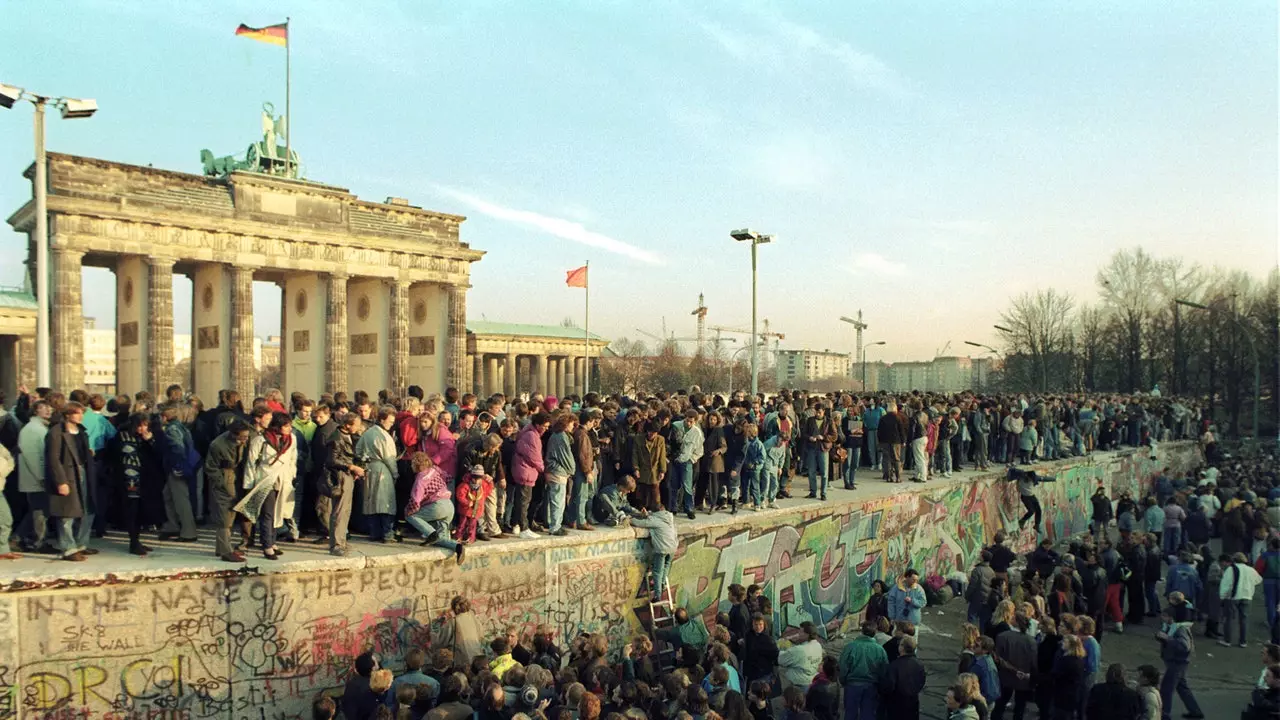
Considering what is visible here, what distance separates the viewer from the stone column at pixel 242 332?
1363 inches

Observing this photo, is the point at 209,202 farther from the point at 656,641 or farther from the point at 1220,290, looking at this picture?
the point at 1220,290

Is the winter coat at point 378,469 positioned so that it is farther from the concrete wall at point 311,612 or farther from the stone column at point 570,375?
the stone column at point 570,375

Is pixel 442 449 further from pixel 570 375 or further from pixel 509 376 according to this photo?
pixel 570 375

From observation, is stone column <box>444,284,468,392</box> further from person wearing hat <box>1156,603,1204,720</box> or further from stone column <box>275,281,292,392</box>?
person wearing hat <box>1156,603,1204,720</box>

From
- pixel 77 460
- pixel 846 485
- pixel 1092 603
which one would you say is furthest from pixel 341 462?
pixel 1092 603

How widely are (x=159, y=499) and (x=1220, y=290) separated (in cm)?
7030

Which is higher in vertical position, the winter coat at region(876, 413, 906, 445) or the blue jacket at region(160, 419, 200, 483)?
the blue jacket at region(160, 419, 200, 483)

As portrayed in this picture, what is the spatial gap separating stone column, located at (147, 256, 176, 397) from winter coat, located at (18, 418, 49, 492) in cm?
2696

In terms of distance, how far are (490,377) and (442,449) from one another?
52366 millimetres

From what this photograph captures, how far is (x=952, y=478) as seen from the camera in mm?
18703

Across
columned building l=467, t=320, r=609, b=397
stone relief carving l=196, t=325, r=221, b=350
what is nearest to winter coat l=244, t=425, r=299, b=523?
stone relief carving l=196, t=325, r=221, b=350

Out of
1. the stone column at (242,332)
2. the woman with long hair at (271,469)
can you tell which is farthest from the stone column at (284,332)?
the woman with long hair at (271,469)

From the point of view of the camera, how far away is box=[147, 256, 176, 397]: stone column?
32.1 metres

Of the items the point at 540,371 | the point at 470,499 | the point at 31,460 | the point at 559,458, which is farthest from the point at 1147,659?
the point at 540,371
